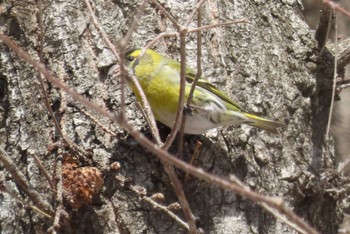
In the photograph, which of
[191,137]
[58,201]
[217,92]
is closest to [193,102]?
[217,92]

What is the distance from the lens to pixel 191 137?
3.00m

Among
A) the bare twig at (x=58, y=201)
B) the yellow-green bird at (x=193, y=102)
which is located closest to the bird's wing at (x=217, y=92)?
the yellow-green bird at (x=193, y=102)

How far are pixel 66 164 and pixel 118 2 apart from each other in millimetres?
852

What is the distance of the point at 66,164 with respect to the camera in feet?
8.85

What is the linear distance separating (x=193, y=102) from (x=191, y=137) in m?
0.49

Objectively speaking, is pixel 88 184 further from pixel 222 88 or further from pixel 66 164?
pixel 222 88

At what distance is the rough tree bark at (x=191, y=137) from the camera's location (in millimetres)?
2715

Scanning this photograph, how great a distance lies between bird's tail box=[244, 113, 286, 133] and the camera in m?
3.03

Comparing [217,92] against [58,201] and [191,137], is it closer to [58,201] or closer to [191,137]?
[191,137]

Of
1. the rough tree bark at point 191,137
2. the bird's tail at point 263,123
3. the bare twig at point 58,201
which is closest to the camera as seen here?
the bare twig at point 58,201

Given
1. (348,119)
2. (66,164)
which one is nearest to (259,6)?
(66,164)

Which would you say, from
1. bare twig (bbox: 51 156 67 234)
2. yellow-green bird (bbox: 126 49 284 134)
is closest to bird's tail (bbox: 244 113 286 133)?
yellow-green bird (bbox: 126 49 284 134)

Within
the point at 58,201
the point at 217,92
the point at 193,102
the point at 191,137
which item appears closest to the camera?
the point at 58,201

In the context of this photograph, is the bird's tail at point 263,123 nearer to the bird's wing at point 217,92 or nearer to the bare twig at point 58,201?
the bird's wing at point 217,92
